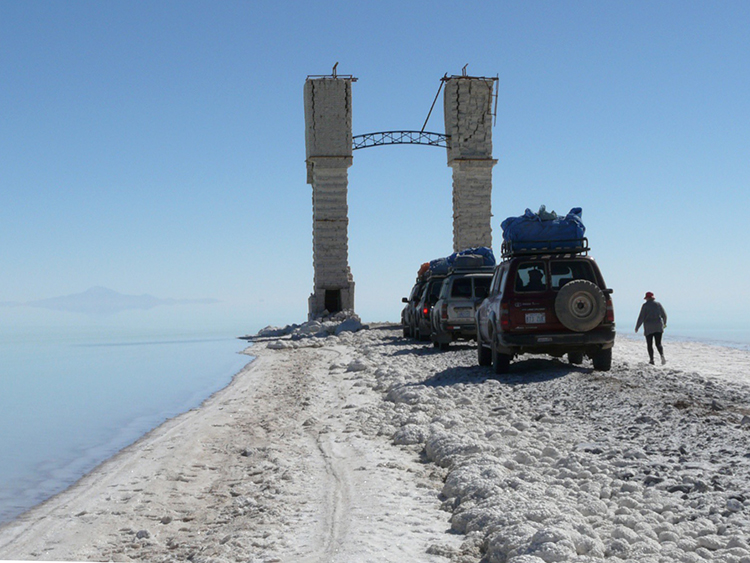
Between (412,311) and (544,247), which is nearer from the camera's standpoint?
(544,247)

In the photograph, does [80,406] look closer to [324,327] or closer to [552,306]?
[552,306]

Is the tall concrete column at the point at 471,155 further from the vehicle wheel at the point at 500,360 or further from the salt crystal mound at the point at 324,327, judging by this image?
the vehicle wheel at the point at 500,360

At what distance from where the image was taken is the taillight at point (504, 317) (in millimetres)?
14125

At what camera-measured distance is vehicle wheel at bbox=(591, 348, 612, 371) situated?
14898 mm

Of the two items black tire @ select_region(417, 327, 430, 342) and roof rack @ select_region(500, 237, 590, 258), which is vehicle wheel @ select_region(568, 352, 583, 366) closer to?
roof rack @ select_region(500, 237, 590, 258)

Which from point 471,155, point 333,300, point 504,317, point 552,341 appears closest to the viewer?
point 552,341

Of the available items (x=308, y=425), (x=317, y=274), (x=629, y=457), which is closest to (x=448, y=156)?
(x=317, y=274)

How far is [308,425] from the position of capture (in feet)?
38.1

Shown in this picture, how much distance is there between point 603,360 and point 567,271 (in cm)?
200

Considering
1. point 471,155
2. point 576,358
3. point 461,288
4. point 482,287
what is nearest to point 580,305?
point 576,358

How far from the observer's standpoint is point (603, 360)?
14.9 meters

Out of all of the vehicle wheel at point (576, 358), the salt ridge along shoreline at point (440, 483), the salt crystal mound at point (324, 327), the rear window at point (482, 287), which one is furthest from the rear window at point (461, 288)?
the salt crystal mound at point (324, 327)

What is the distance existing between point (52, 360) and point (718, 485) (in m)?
31.7

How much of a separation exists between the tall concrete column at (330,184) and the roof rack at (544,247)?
30.2 metres
